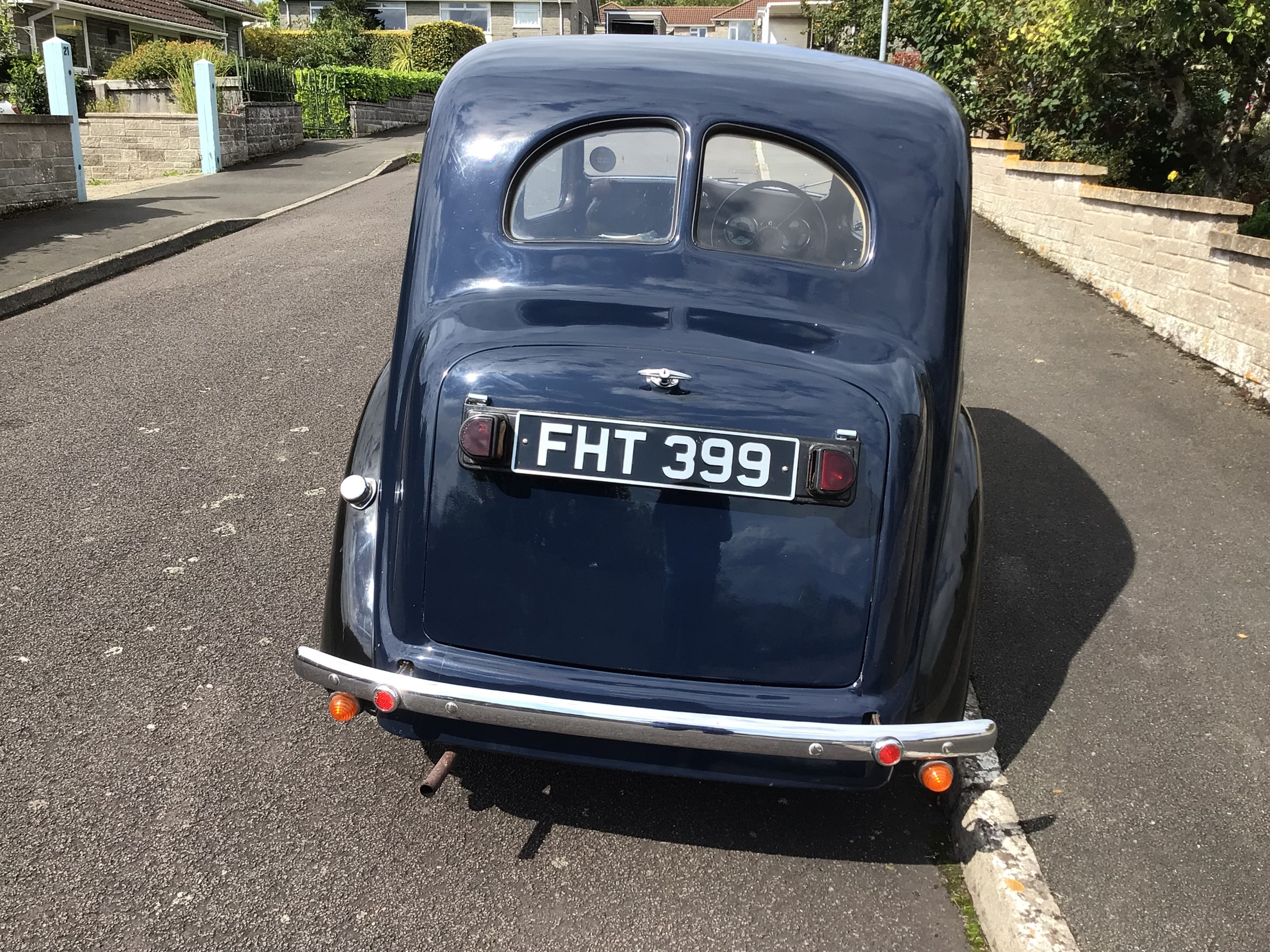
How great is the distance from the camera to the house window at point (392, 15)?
44906 millimetres

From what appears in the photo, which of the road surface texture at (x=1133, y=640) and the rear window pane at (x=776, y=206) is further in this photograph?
the rear window pane at (x=776, y=206)

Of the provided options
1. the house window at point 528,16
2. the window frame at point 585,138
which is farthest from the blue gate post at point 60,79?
the house window at point 528,16

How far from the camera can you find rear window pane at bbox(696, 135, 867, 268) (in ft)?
10.1

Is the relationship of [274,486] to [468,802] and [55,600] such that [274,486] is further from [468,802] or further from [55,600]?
[468,802]

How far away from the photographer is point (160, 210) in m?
12.9

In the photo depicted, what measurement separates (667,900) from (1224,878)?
4.97 feet

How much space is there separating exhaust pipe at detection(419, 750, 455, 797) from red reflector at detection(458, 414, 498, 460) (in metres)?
0.85

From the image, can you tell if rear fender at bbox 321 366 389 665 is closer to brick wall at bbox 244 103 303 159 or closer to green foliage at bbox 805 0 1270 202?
green foliage at bbox 805 0 1270 202

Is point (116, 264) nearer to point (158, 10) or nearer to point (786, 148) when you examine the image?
point (786, 148)

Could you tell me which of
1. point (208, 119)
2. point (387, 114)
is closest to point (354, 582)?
point (208, 119)

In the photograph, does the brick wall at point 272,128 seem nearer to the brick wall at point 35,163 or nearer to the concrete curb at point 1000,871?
the brick wall at point 35,163

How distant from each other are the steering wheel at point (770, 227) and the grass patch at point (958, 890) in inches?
68.3

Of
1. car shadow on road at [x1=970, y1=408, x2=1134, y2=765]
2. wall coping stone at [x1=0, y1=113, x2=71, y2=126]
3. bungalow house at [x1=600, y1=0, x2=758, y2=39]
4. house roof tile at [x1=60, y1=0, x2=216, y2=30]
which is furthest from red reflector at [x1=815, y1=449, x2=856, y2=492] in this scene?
bungalow house at [x1=600, y1=0, x2=758, y2=39]

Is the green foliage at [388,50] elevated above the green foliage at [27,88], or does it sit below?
above
